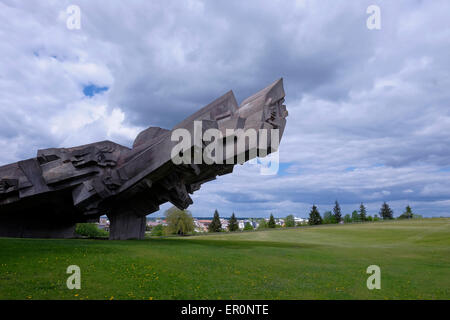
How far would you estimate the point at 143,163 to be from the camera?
655 inches

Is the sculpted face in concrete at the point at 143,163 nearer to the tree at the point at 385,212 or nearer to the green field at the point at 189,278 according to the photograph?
the green field at the point at 189,278

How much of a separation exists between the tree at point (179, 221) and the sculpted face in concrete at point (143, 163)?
25.0m

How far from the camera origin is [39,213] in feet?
67.9

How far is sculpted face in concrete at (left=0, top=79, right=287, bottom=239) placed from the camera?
15.9m

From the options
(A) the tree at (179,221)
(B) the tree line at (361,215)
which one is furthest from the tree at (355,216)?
(A) the tree at (179,221)

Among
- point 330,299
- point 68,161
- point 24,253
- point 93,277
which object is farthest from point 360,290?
point 68,161

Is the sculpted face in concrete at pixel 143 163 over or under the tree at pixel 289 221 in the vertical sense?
over

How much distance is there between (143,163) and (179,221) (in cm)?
2940

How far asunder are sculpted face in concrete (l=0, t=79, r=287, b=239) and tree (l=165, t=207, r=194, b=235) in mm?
25030

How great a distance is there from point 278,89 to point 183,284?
44.6 ft

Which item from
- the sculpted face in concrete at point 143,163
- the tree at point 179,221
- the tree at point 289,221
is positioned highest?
the sculpted face in concrete at point 143,163

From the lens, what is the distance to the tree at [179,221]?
4459cm

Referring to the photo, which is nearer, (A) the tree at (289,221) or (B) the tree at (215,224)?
(B) the tree at (215,224)
